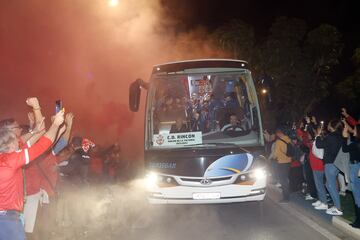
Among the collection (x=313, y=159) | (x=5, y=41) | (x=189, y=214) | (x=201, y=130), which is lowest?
(x=189, y=214)

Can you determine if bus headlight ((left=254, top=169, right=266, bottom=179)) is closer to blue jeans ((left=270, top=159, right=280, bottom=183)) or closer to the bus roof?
the bus roof

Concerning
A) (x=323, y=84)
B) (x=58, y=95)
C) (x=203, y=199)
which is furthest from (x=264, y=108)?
(x=323, y=84)

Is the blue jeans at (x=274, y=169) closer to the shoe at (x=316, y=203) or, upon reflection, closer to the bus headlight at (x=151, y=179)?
the shoe at (x=316, y=203)

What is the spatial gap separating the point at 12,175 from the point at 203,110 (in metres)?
4.46

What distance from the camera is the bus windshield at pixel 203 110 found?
7.00m

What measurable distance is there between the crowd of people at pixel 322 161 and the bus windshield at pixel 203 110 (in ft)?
3.86

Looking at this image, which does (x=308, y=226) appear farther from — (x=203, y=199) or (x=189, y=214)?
(x=189, y=214)

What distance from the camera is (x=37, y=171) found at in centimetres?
534

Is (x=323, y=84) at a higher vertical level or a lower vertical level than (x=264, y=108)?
higher

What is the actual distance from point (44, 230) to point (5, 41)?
7756 mm

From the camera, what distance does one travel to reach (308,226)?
6340mm

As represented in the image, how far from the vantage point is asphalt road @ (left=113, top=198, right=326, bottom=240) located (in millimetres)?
5980

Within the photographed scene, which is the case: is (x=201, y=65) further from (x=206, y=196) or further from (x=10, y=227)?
(x=10, y=227)

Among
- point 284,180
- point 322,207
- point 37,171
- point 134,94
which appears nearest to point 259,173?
point 322,207
